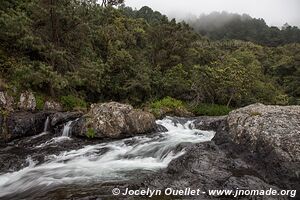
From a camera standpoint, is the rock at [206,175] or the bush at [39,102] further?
the bush at [39,102]

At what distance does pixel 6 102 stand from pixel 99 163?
7515mm

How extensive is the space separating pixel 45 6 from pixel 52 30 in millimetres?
1644

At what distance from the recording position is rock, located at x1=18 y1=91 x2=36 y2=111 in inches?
658

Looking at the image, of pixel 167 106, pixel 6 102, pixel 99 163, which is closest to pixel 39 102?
pixel 6 102

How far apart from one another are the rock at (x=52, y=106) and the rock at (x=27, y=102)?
2.49 feet

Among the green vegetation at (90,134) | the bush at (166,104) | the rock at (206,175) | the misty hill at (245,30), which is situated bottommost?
the rock at (206,175)

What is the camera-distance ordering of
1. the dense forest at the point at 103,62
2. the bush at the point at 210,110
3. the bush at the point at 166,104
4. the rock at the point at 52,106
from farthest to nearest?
1. the bush at the point at 210,110
2. the bush at the point at 166,104
3. the dense forest at the point at 103,62
4. the rock at the point at 52,106

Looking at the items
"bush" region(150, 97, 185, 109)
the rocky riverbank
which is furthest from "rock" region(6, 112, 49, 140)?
"bush" region(150, 97, 185, 109)

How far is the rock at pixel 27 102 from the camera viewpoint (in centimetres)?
1672

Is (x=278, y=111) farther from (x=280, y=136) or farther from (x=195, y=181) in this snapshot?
(x=195, y=181)

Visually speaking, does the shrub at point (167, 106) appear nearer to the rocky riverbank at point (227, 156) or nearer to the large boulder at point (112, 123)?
the large boulder at point (112, 123)

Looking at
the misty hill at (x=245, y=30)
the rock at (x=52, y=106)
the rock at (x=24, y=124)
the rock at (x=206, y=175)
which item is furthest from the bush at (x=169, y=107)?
the misty hill at (x=245, y=30)

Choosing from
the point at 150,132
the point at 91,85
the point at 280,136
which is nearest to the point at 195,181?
the point at 280,136

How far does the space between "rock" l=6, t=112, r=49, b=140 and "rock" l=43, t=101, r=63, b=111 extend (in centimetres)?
161
